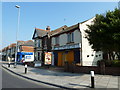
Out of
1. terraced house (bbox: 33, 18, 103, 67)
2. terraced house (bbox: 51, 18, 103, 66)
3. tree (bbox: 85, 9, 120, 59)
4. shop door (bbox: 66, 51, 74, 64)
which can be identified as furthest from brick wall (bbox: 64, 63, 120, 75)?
shop door (bbox: 66, 51, 74, 64)

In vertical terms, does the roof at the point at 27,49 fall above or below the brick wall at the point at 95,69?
above

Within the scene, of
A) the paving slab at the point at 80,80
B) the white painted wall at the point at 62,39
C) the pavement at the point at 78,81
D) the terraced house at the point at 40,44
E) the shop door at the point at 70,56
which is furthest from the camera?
the terraced house at the point at 40,44

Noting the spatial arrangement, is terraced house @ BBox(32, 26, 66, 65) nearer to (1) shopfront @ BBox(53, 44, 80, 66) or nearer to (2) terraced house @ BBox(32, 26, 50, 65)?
(2) terraced house @ BBox(32, 26, 50, 65)

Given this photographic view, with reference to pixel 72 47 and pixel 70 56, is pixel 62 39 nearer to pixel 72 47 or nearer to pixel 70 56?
pixel 72 47

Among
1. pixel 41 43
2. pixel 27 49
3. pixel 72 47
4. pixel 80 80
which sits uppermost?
pixel 41 43

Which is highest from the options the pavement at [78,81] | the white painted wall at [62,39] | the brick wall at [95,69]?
the white painted wall at [62,39]

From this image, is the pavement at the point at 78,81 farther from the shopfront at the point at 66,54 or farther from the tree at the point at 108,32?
the shopfront at the point at 66,54

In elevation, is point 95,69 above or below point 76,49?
below

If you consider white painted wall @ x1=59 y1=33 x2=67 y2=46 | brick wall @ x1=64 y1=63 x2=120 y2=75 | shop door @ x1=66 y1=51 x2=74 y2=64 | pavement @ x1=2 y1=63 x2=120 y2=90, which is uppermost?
white painted wall @ x1=59 y1=33 x2=67 y2=46

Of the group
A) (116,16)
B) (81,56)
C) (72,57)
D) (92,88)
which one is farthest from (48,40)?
(92,88)

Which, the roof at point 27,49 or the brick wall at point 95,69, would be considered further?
the roof at point 27,49

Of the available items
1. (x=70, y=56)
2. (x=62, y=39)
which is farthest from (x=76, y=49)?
(x=62, y=39)

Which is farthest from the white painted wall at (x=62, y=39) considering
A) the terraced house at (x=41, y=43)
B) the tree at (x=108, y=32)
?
the tree at (x=108, y=32)

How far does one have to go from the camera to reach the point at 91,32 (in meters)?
12.2
